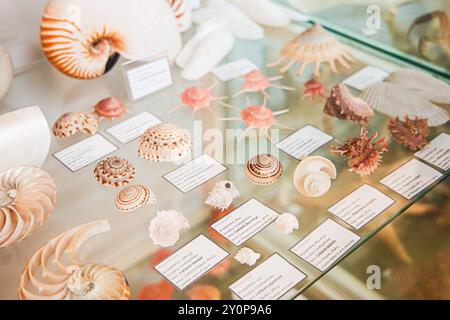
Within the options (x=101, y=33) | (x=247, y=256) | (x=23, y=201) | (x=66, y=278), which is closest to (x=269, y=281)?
(x=247, y=256)

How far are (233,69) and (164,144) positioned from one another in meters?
0.35

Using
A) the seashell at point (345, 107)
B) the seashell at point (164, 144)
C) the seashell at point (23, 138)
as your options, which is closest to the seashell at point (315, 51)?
the seashell at point (345, 107)

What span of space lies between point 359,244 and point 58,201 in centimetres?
54

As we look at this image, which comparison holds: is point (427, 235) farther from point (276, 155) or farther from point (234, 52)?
point (234, 52)

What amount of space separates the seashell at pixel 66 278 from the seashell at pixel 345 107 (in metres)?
0.57

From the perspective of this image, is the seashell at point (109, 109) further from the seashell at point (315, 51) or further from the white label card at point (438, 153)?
the white label card at point (438, 153)

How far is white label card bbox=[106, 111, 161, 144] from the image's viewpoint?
1198mm

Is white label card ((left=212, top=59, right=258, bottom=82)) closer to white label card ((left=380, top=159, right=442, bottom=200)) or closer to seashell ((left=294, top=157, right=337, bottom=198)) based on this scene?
seashell ((left=294, top=157, right=337, bottom=198))

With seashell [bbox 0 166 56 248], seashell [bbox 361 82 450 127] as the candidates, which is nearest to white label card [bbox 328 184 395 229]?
seashell [bbox 361 82 450 127]

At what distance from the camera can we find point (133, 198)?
104cm

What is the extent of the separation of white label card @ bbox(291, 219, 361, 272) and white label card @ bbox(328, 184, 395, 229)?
0.09 ft

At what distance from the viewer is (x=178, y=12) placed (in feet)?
4.77

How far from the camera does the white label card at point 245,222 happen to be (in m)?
1.00

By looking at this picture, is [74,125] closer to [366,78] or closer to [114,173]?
[114,173]
